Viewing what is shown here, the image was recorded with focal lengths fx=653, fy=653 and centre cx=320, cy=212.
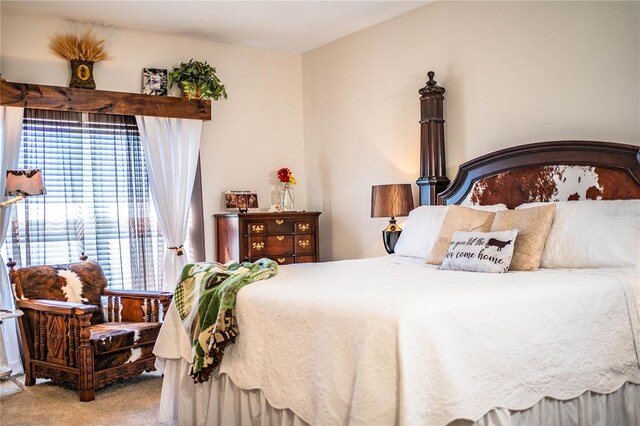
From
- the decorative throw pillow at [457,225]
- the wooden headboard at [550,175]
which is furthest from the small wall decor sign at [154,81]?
the decorative throw pillow at [457,225]

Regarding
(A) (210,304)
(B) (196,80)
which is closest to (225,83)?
(B) (196,80)

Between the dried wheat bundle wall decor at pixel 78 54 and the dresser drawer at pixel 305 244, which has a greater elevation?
the dried wheat bundle wall decor at pixel 78 54

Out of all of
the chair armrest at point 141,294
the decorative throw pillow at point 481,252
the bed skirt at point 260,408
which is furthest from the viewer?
the chair armrest at point 141,294

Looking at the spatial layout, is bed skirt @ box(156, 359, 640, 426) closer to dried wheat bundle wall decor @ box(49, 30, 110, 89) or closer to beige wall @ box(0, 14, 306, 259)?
beige wall @ box(0, 14, 306, 259)

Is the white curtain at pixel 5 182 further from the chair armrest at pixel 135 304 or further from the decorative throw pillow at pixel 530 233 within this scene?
the decorative throw pillow at pixel 530 233

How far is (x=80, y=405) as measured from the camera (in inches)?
153

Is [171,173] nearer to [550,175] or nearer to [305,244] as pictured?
[305,244]

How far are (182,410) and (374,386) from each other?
1459 mm

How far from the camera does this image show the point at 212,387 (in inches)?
126

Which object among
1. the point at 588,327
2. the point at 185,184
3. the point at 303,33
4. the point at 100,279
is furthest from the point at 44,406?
the point at 303,33

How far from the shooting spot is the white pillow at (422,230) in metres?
4.23

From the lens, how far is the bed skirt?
263cm

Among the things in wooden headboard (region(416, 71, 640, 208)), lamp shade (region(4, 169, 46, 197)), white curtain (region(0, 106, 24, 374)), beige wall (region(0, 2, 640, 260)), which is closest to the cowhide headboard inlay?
wooden headboard (region(416, 71, 640, 208))

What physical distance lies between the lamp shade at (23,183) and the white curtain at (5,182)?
0.69 meters
